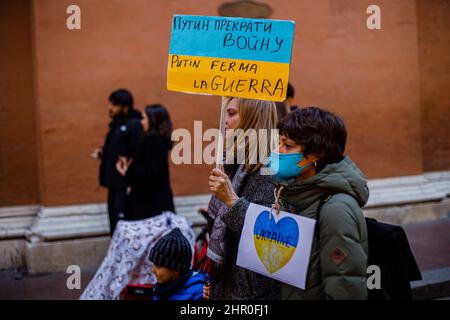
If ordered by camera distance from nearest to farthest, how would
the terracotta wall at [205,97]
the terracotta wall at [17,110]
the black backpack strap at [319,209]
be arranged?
1. the black backpack strap at [319,209]
2. the terracotta wall at [205,97]
3. the terracotta wall at [17,110]

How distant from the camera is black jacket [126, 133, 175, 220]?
18.3 feet

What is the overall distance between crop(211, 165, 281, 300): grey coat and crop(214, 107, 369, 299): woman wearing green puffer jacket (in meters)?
0.17

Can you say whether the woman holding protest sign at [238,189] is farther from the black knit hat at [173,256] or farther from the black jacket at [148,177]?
the black jacket at [148,177]

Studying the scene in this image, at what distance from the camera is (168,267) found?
10.7 feet

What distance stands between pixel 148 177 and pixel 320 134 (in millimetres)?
3237

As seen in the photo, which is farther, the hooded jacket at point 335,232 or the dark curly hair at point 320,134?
the dark curly hair at point 320,134

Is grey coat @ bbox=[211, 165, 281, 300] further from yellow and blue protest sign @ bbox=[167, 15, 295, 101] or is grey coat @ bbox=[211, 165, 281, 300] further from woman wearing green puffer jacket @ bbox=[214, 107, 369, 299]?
yellow and blue protest sign @ bbox=[167, 15, 295, 101]

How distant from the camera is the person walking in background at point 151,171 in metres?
5.58

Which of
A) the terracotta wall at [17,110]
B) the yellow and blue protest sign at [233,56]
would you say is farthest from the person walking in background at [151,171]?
the yellow and blue protest sign at [233,56]

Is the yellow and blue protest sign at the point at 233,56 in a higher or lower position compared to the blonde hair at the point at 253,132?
higher

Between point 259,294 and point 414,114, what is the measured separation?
21.4ft

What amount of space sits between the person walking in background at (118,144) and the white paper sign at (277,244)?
3.63 metres

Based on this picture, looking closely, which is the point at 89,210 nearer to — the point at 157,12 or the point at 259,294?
the point at 157,12
